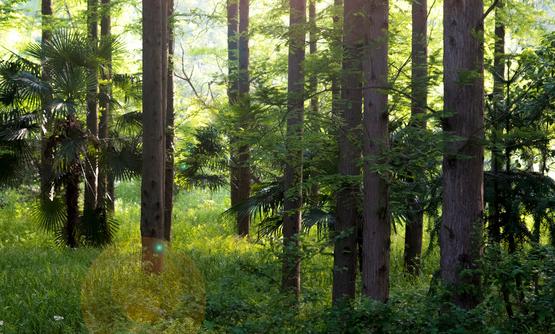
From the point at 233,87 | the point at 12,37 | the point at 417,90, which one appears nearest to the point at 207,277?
the point at 417,90

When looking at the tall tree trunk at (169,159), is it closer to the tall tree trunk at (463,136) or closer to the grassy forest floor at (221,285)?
the grassy forest floor at (221,285)

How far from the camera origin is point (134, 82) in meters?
14.1

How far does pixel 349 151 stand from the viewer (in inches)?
316

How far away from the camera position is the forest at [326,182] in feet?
20.8

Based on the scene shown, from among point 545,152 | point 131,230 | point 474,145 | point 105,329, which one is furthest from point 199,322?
point 131,230

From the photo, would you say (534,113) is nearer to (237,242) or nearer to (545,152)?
(545,152)

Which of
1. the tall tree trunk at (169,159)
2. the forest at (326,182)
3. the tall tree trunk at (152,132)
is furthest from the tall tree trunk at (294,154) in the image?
the tall tree trunk at (169,159)

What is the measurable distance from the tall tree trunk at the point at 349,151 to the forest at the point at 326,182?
0.03 m

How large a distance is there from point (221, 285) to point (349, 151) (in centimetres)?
238

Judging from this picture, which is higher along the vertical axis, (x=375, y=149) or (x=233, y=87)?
(x=233, y=87)

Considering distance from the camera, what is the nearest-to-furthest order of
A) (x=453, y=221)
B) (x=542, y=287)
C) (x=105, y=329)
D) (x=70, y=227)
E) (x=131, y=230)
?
(x=542, y=287) < (x=453, y=221) < (x=105, y=329) < (x=70, y=227) < (x=131, y=230)

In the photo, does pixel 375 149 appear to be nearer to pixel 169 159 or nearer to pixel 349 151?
pixel 349 151

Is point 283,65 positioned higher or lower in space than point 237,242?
higher

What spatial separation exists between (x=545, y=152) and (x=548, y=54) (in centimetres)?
109
